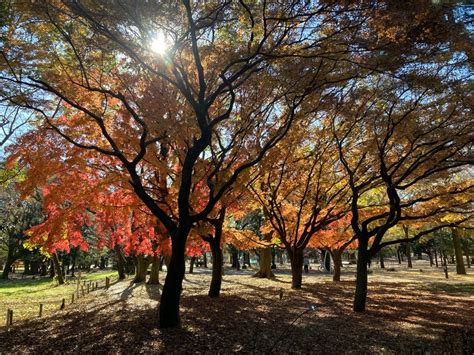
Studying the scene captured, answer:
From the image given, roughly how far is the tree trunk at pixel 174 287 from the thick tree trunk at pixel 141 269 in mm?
15233

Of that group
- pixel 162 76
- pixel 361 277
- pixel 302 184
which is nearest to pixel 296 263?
pixel 302 184

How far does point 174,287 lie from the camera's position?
350 inches

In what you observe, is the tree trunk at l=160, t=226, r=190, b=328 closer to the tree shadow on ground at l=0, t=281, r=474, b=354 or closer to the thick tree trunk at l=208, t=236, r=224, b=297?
the tree shadow on ground at l=0, t=281, r=474, b=354

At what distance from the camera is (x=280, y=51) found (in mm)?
9086

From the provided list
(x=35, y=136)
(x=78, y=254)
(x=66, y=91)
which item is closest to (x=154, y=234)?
(x=35, y=136)

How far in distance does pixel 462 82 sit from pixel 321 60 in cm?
444

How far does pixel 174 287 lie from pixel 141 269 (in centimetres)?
1584

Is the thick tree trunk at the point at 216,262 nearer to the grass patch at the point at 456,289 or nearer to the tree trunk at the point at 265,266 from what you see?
the tree trunk at the point at 265,266

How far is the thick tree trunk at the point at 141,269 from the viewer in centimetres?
2301

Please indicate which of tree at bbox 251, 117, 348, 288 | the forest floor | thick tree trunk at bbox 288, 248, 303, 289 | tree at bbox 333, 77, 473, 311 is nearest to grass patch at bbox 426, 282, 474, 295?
the forest floor

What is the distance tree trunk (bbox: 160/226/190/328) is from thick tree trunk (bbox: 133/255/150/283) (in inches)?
600

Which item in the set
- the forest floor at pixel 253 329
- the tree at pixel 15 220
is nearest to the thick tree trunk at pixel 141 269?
the forest floor at pixel 253 329

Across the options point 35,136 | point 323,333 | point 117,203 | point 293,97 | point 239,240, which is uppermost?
point 293,97

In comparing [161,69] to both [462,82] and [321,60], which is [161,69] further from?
[462,82]
